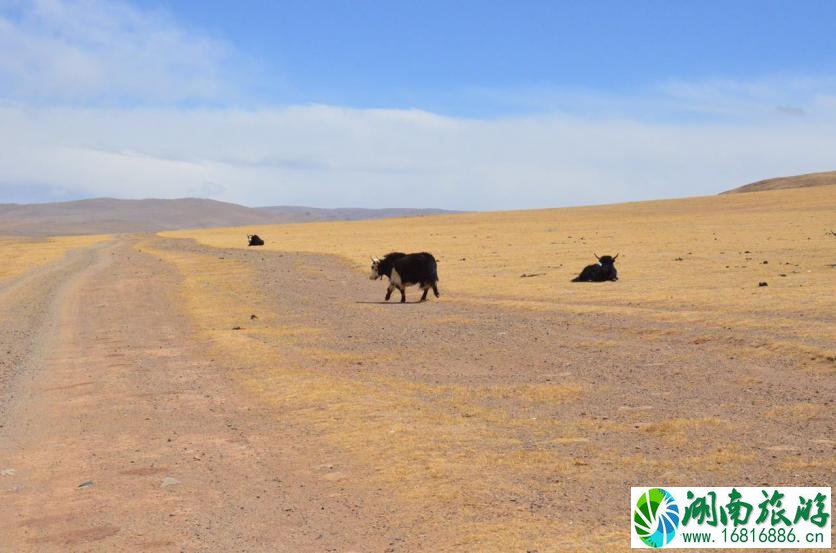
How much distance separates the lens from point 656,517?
681 centimetres

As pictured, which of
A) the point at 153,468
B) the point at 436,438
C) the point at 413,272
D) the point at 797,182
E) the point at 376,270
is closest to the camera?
the point at 153,468

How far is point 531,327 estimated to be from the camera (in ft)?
62.4

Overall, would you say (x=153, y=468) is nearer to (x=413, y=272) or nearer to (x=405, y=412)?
(x=405, y=412)

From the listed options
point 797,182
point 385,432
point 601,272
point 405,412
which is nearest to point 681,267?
point 601,272

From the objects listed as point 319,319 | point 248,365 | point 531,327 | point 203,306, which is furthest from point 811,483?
point 203,306

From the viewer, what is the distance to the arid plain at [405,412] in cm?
745

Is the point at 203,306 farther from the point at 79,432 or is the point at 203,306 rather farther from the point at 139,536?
the point at 139,536

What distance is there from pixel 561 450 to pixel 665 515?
2.39 meters

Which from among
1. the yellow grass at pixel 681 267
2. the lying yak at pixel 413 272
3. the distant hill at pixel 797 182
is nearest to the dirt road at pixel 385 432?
the yellow grass at pixel 681 267

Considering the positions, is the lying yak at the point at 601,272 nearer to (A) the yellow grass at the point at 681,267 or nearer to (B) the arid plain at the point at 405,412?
(A) the yellow grass at the point at 681,267

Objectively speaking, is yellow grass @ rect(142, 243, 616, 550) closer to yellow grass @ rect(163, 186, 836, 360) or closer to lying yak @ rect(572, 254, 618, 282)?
yellow grass @ rect(163, 186, 836, 360)

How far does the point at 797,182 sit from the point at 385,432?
150414mm

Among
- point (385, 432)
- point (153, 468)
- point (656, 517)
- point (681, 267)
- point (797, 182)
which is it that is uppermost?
point (797, 182)

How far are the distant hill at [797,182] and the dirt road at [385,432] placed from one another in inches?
5284
